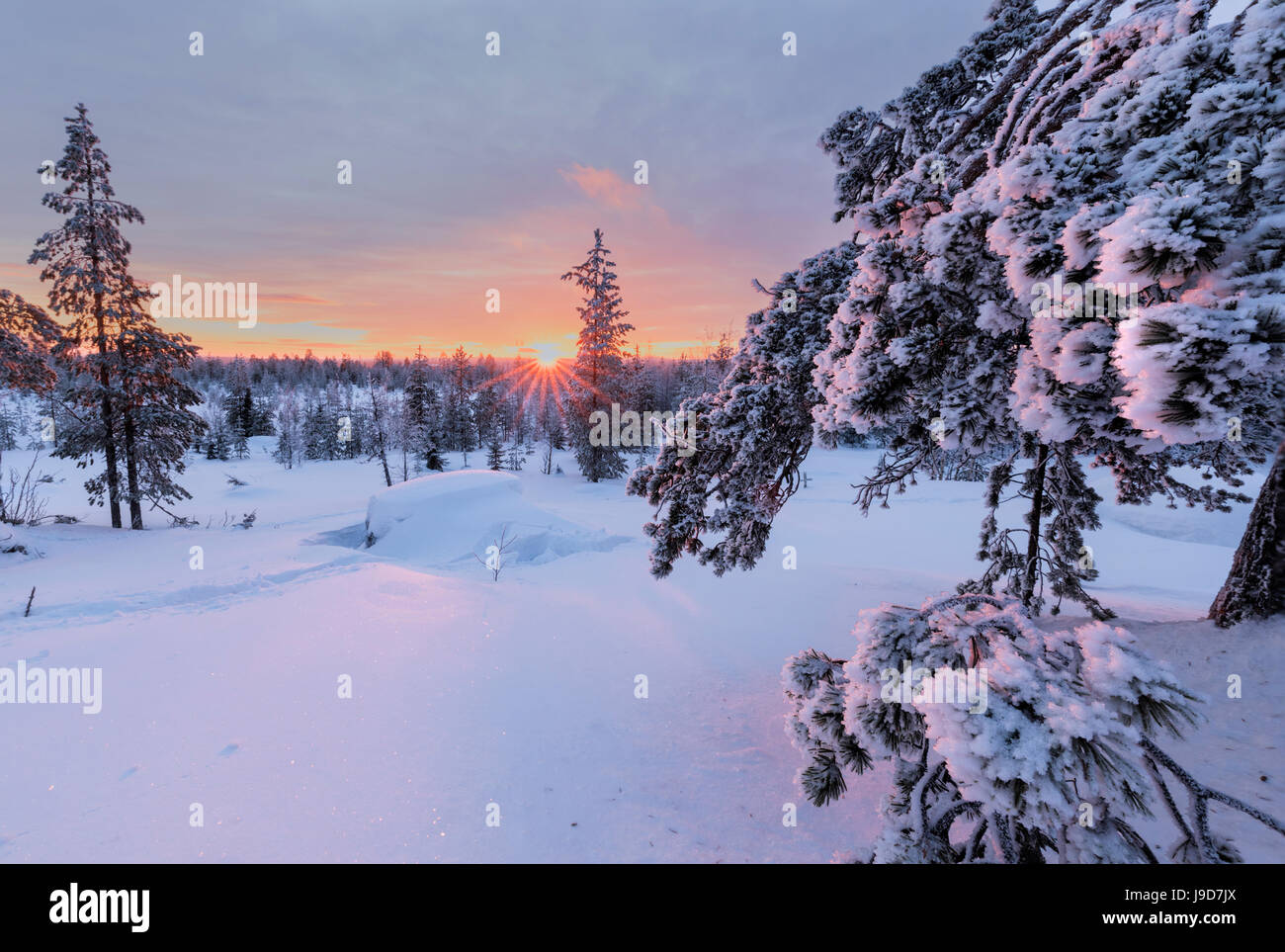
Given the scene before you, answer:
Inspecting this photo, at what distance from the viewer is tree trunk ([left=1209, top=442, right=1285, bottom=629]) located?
5.22m

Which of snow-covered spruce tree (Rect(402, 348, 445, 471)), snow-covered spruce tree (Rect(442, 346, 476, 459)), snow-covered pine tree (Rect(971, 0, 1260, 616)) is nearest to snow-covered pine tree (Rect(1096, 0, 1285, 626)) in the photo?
snow-covered pine tree (Rect(971, 0, 1260, 616))

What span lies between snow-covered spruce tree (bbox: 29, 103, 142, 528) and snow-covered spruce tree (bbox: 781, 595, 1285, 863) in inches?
907

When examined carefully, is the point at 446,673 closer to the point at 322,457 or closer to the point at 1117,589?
the point at 1117,589

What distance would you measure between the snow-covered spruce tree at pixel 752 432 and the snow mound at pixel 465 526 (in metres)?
7.49

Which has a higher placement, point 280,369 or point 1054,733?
point 280,369

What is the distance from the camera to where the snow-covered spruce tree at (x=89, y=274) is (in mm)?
15250

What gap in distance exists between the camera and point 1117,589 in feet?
36.6

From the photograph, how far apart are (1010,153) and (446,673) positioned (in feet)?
22.8

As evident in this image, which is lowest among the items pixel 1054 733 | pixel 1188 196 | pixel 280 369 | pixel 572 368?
pixel 1054 733

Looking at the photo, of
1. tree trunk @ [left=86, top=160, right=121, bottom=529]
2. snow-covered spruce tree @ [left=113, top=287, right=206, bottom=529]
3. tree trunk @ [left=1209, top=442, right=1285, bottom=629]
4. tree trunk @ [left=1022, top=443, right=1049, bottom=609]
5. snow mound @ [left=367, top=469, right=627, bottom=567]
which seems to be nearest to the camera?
tree trunk @ [left=1022, top=443, right=1049, bottom=609]

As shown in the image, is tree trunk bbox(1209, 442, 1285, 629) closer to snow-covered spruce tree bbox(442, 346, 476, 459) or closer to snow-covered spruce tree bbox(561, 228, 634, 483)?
snow-covered spruce tree bbox(561, 228, 634, 483)

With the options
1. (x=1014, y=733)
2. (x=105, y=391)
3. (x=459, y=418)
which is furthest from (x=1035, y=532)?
(x=459, y=418)
